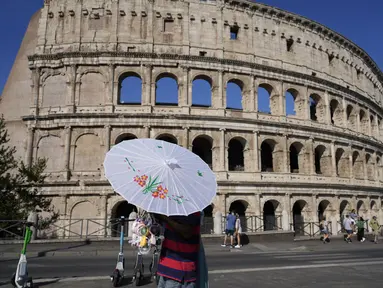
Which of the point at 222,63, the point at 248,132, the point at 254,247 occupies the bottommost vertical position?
the point at 254,247

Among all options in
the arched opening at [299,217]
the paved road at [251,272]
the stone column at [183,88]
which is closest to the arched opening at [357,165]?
the arched opening at [299,217]

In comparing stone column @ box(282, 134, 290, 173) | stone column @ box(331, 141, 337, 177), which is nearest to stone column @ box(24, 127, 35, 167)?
stone column @ box(282, 134, 290, 173)

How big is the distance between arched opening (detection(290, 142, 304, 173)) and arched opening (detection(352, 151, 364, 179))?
5.82 meters

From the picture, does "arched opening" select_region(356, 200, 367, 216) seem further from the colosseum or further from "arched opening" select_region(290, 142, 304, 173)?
"arched opening" select_region(290, 142, 304, 173)

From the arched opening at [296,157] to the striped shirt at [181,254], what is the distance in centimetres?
2332

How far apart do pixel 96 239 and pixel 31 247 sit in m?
2.66

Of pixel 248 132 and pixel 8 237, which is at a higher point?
pixel 248 132

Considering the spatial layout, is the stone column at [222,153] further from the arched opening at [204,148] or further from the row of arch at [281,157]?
the arched opening at [204,148]

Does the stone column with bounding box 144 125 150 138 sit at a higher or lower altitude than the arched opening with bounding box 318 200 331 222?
higher

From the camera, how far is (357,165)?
29703 mm

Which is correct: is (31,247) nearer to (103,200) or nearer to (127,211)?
(103,200)

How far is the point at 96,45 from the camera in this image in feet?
75.4

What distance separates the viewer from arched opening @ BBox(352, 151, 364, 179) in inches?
1162

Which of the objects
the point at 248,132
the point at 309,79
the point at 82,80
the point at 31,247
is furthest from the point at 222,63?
the point at 31,247
